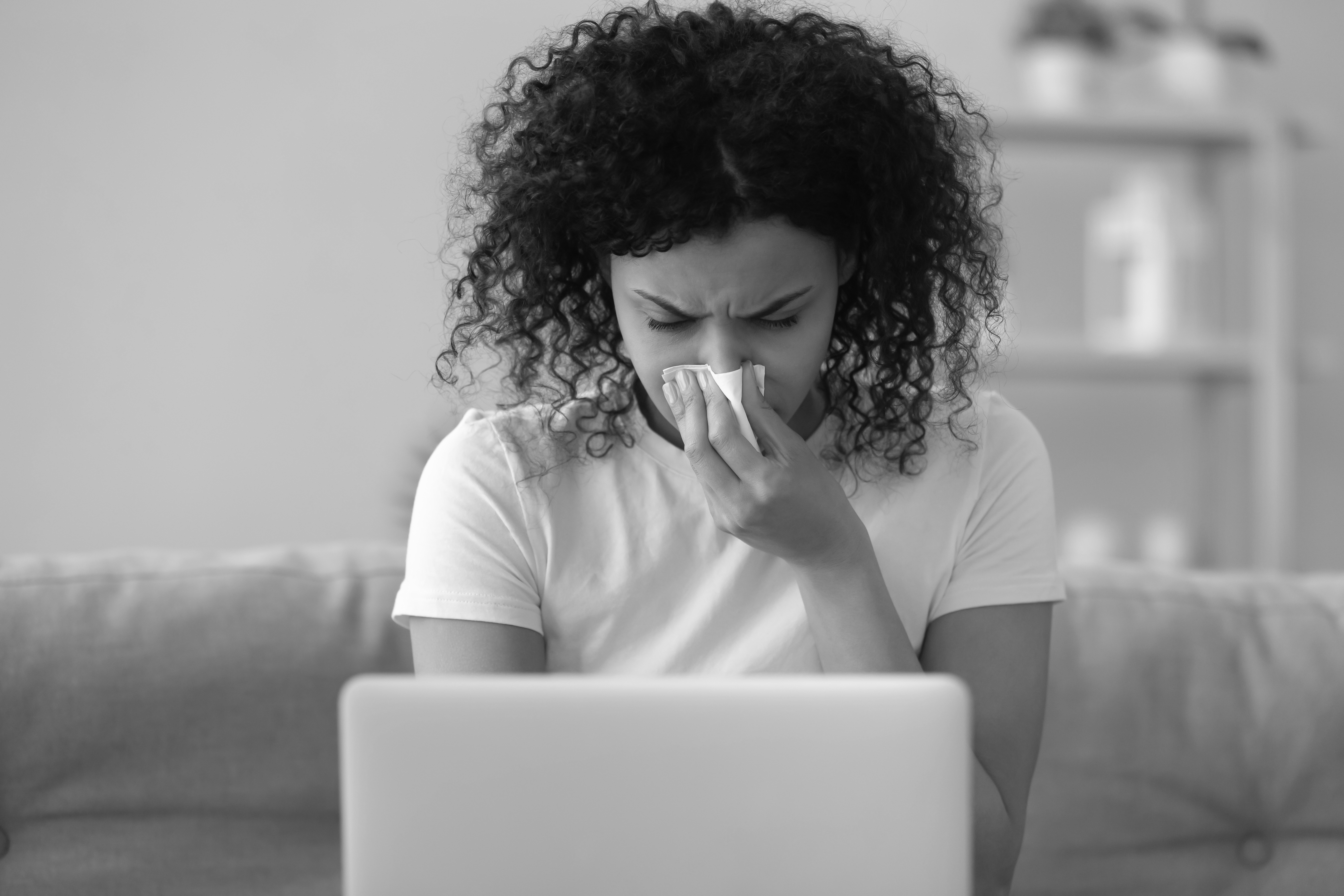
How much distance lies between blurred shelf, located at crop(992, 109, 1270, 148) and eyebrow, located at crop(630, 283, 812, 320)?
174cm

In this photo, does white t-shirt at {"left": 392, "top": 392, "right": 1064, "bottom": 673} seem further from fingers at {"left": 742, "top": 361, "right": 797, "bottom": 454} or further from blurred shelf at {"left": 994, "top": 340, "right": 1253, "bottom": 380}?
blurred shelf at {"left": 994, "top": 340, "right": 1253, "bottom": 380}

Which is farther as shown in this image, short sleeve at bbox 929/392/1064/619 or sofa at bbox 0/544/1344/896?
sofa at bbox 0/544/1344/896

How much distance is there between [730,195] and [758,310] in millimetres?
A: 85

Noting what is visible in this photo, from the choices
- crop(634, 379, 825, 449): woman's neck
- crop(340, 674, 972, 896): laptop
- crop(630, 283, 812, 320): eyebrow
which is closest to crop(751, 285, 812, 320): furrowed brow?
crop(630, 283, 812, 320): eyebrow

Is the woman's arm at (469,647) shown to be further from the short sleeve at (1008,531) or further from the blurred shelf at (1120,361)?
the blurred shelf at (1120,361)

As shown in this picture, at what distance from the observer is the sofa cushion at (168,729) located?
46.8 inches

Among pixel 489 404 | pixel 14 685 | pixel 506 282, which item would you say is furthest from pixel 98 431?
pixel 506 282

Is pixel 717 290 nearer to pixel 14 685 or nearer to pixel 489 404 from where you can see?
pixel 14 685

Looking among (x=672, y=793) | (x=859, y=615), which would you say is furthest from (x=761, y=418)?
(x=672, y=793)

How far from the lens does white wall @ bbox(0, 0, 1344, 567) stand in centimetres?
252

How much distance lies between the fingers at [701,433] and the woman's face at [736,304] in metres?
0.02

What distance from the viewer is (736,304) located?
0.93 meters

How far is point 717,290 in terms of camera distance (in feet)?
3.02

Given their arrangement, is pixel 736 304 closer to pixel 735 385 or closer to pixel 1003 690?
pixel 735 385
